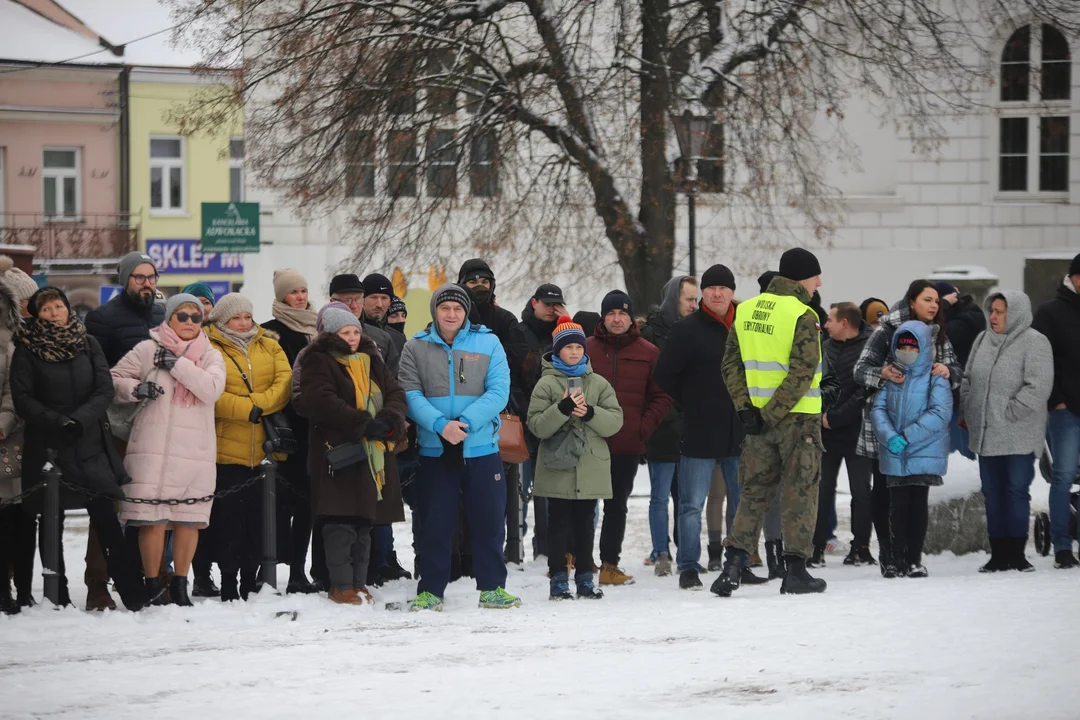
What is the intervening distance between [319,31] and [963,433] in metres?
9.27

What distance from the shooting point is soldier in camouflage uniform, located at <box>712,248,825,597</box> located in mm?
9320

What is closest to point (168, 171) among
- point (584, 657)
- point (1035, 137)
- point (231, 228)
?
point (231, 228)

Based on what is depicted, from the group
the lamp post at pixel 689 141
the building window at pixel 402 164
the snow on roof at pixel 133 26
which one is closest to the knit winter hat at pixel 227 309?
the building window at pixel 402 164

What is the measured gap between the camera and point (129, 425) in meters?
9.34

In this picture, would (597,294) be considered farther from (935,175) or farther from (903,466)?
(903,466)

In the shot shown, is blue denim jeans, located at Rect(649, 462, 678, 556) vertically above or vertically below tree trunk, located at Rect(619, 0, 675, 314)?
below

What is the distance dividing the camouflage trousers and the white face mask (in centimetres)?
125

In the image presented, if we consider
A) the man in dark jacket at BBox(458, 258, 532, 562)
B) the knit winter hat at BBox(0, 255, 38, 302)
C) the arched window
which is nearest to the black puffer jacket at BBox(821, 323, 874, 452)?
the man in dark jacket at BBox(458, 258, 532, 562)

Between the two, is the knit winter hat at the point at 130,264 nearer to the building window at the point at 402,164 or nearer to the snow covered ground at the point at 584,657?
the snow covered ground at the point at 584,657

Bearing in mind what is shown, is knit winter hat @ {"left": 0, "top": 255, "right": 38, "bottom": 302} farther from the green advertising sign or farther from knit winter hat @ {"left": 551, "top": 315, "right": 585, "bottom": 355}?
the green advertising sign

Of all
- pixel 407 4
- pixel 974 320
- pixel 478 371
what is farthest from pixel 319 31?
pixel 478 371

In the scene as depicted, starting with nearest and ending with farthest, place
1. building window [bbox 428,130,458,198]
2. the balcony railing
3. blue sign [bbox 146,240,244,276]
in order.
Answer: building window [bbox 428,130,458,198], blue sign [bbox 146,240,244,276], the balcony railing

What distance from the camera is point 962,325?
A: 1336 centimetres

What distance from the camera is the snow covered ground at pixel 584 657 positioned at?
6.36 m
